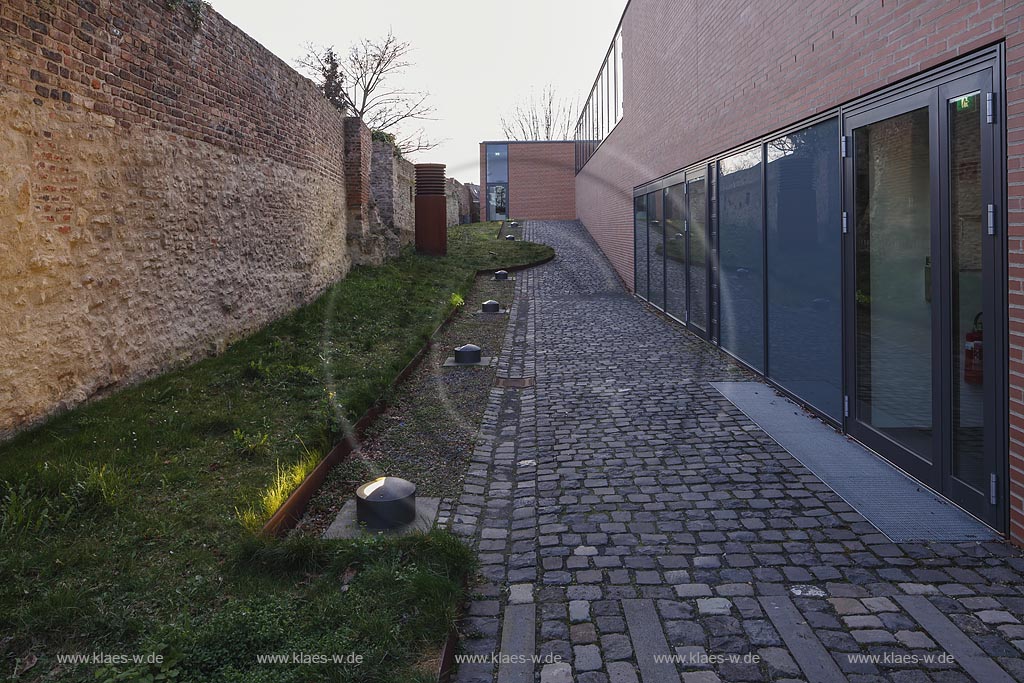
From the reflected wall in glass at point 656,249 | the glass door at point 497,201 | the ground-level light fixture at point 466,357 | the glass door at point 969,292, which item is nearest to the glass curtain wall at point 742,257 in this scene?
the ground-level light fixture at point 466,357

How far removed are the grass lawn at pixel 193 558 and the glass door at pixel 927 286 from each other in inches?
113

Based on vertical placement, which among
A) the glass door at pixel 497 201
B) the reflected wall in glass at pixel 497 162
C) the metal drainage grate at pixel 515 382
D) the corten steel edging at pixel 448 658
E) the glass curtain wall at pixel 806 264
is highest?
the reflected wall in glass at pixel 497 162

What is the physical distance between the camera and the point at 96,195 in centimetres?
567

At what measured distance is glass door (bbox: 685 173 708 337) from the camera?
10.3 meters

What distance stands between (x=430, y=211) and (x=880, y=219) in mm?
16648

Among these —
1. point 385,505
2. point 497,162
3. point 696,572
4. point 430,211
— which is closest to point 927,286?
point 696,572

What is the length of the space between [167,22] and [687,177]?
23.4 feet

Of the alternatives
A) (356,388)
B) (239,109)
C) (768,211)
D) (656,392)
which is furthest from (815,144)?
(239,109)

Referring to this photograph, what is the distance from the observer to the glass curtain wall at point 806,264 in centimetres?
598

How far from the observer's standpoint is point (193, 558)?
359 centimetres

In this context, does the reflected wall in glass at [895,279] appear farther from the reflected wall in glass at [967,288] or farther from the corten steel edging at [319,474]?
the corten steel edging at [319,474]

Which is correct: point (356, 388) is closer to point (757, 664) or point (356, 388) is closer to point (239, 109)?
point (239, 109)

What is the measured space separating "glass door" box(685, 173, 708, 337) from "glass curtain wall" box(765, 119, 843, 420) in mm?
2666

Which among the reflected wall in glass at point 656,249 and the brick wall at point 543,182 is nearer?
the reflected wall in glass at point 656,249
